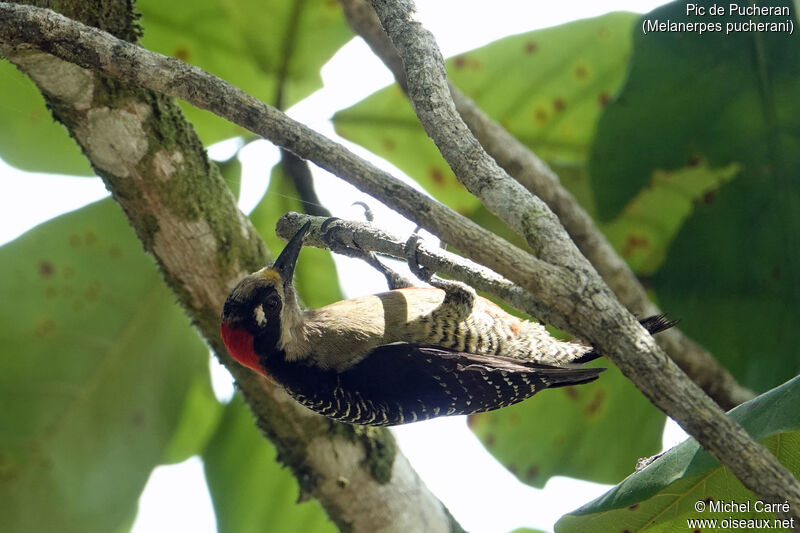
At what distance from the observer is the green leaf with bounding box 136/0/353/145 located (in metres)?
3.95

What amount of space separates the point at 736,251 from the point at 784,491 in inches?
114

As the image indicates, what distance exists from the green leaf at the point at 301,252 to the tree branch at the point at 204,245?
0.69 meters

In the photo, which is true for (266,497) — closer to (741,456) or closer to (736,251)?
(736,251)

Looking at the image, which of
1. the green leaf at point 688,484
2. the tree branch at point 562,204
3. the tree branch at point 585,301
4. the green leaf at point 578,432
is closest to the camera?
the tree branch at point 585,301

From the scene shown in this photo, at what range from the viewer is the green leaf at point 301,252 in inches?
158

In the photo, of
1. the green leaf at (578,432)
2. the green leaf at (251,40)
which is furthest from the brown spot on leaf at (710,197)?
the green leaf at (251,40)

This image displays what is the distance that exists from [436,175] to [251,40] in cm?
126

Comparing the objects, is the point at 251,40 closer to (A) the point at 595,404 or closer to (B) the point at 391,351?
(B) the point at 391,351

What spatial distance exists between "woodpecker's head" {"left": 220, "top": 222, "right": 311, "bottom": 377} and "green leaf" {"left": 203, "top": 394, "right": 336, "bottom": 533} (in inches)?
67.0

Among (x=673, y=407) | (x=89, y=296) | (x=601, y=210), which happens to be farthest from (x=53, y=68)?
(x=601, y=210)

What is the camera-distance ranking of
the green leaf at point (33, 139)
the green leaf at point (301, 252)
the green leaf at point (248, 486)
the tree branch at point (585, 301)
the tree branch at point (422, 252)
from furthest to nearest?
the green leaf at point (248, 486) < the green leaf at point (301, 252) < the green leaf at point (33, 139) < the tree branch at point (422, 252) < the tree branch at point (585, 301)

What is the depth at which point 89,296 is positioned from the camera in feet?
13.8

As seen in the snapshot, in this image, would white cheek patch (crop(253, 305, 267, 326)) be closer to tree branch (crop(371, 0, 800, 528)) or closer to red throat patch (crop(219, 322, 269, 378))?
red throat patch (crop(219, 322, 269, 378))

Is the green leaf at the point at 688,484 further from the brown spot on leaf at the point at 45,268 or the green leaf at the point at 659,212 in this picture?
the brown spot on leaf at the point at 45,268
